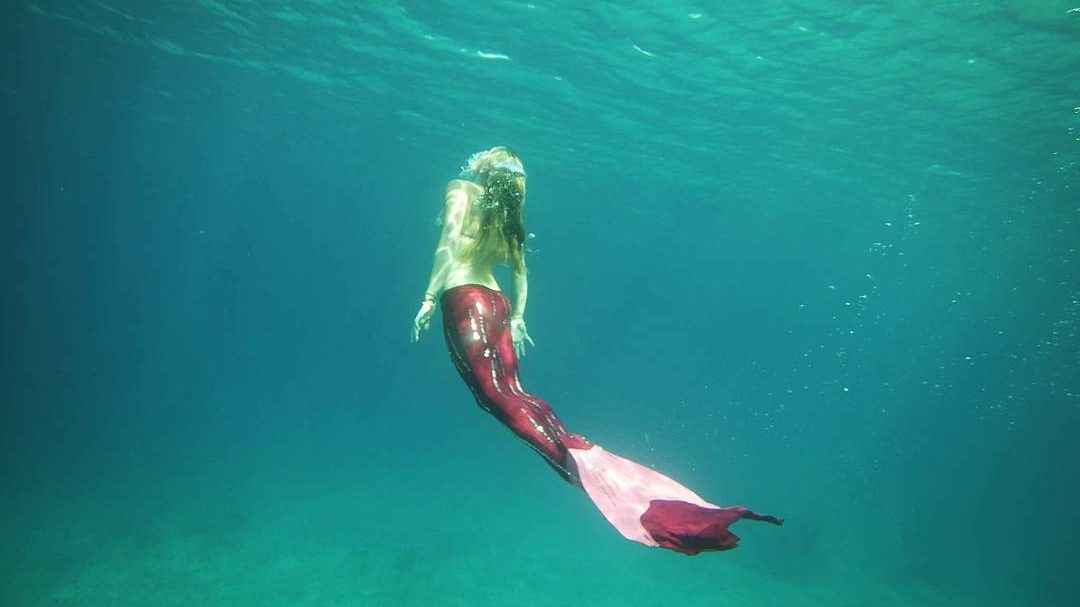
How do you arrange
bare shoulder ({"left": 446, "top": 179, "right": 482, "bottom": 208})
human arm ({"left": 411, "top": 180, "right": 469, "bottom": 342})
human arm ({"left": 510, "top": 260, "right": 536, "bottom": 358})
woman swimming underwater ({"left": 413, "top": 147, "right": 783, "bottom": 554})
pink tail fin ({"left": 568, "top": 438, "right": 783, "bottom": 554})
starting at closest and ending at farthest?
pink tail fin ({"left": 568, "top": 438, "right": 783, "bottom": 554})
woman swimming underwater ({"left": 413, "top": 147, "right": 783, "bottom": 554})
human arm ({"left": 411, "top": 180, "right": 469, "bottom": 342})
bare shoulder ({"left": 446, "top": 179, "right": 482, "bottom": 208})
human arm ({"left": 510, "top": 260, "right": 536, "bottom": 358})

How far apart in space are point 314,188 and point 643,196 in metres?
41.9

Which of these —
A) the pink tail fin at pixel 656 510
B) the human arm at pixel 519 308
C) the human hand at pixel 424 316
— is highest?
the human arm at pixel 519 308

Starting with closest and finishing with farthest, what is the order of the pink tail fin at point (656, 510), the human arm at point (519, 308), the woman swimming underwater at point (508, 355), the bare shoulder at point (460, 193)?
the pink tail fin at point (656, 510)
the woman swimming underwater at point (508, 355)
the bare shoulder at point (460, 193)
the human arm at point (519, 308)

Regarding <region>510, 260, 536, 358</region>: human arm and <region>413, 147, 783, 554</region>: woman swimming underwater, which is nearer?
<region>413, 147, 783, 554</region>: woman swimming underwater

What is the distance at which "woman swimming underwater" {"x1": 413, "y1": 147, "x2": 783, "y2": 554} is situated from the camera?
279 cm

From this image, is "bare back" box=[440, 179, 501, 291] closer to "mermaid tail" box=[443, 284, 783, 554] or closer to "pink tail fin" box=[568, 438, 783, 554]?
"mermaid tail" box=[443, 284, 783, 554]

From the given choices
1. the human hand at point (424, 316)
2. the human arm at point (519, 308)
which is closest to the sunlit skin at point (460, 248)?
the human hand at point (424, 316)

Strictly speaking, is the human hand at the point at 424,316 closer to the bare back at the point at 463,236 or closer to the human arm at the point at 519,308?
the bare back at the point at 463,236

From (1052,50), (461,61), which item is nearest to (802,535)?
(1052,50)

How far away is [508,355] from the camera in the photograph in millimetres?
4344

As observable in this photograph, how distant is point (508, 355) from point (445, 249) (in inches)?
43.1

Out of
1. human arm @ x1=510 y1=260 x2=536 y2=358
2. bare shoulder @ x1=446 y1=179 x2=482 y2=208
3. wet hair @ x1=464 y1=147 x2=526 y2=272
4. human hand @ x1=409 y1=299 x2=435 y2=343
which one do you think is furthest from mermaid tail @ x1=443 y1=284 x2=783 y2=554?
bare shoulder @ x1=446 y1=179 x2=482 y2=208

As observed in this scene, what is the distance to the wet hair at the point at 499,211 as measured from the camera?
15.0 ft

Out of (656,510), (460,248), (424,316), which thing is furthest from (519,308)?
(656,510)
